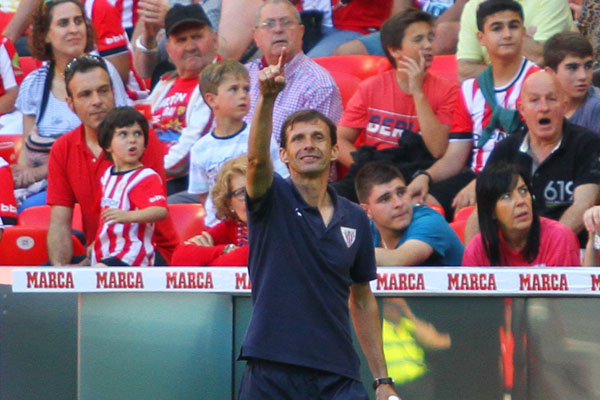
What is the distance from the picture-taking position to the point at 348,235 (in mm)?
3586

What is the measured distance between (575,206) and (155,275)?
1.93 m

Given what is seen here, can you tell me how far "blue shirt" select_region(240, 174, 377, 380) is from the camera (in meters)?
3.45

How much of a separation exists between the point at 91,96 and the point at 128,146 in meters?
0.60

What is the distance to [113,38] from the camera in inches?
292

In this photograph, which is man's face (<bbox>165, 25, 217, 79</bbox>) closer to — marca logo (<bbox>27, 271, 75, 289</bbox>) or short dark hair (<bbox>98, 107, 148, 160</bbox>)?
short dark hair (<bbox>98, 107, 148, 160</bbox>)

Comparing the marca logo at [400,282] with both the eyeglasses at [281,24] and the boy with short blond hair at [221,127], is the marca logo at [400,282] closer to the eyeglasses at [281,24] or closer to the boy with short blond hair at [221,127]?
the boy with short blond hair at [221,127]

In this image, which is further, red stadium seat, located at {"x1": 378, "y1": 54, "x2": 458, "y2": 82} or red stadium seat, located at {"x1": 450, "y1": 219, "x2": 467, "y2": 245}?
red stadium seat, located at {"x1": 378, "y1": 54, "x2": 458, "y2": 82}

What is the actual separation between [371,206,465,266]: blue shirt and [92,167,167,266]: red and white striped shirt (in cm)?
123

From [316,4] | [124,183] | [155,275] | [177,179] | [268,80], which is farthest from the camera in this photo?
[316,4]

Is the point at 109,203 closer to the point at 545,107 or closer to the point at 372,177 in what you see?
the point at 372,177

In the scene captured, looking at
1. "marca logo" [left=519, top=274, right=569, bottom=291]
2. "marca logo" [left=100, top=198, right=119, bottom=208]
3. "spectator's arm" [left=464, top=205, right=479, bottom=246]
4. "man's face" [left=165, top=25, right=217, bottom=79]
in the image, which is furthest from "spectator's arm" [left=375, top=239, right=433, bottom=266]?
"man's face" [left=165, top=25, right=217, bottom=79]

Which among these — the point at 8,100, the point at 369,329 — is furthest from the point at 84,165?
the point at 369,329

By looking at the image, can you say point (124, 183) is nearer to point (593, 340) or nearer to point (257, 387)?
point (257, 387)

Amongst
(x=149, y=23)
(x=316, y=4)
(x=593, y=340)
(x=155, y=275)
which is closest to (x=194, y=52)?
(x=149, y=23)
